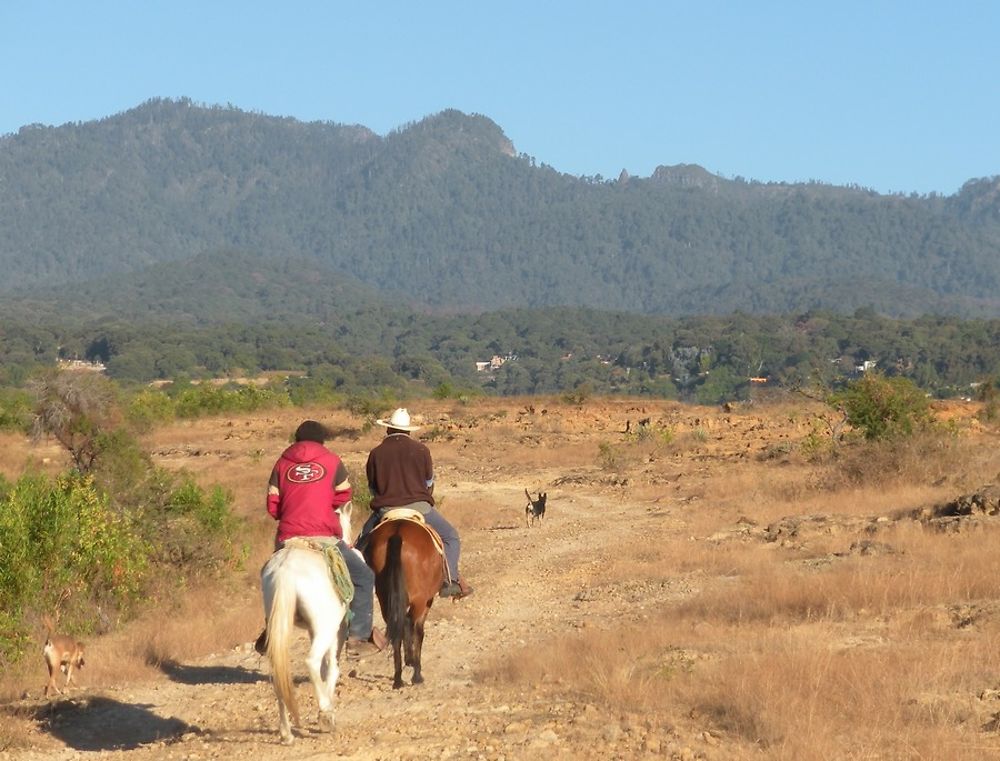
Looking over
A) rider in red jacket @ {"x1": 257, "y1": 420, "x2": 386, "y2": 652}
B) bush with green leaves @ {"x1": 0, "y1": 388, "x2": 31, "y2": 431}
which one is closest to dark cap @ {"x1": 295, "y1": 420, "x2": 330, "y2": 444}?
A: rider in red jacket @ {"x1": 257, "y1": 420, "x2": 386, "y2": 652}

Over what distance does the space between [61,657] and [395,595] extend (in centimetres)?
270

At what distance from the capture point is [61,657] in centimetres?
1055

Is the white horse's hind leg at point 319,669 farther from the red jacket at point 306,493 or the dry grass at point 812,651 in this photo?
Answer: the dry grass at point 812,651

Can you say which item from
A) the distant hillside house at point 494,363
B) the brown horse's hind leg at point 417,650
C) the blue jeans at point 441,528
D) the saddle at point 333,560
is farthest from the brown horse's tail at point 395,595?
the distant hillside house at point 494,363

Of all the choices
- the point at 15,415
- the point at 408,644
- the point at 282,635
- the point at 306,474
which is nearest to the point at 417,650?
the point at 408,644

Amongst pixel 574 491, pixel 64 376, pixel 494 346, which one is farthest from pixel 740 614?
pixel 494 346

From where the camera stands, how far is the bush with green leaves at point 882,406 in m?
28.2

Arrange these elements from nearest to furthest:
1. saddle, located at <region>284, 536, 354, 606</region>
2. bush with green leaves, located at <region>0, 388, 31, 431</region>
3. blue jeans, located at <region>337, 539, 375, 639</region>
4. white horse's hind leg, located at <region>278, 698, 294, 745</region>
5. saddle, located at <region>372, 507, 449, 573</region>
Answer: white horse's hind leg, located at <region>278, 698, 294, 745</region> < saddle, located at <region>284, 536, 354, 606</region> < blue jeans, located at <region>337, 539, 375, 639</region> < saddle, located at <region>372, 507, 449, 573</region> < bush with green leaves, located at <region>0, 388, 31, 431</region>

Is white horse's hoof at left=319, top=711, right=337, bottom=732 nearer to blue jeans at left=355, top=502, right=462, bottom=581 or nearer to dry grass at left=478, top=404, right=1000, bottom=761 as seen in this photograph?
dry grass at left=478, top=404, right=1000, bottom=761

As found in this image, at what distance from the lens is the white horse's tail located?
8281mm

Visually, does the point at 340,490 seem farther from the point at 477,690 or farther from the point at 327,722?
the point at 477,690

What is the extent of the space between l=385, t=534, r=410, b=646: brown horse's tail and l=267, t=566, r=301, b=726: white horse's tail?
1553 millimetres

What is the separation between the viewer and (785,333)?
128 metres

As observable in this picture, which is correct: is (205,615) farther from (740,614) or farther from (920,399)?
(920,399)
